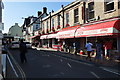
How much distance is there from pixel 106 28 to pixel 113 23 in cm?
69

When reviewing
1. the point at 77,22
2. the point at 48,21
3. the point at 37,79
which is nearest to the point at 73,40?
the point at 77,22

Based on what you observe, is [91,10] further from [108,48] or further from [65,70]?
[65,70]

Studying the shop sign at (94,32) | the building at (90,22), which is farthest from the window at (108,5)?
the shop sign at (94,32)

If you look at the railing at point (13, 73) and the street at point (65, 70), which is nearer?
the railing at point (13, 73)

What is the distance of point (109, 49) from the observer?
1348 cm

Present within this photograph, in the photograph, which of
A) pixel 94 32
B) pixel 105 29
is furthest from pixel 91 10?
pixel 105 29

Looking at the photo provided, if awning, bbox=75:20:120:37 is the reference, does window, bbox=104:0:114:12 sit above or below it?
above

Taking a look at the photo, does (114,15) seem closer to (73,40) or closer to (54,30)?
(73,40)

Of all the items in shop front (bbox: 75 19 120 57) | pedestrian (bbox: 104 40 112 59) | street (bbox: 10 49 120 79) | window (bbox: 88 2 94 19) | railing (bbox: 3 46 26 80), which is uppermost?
window (bbox: 88 2 94 19)

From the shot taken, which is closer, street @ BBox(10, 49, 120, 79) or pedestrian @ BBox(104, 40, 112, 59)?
street @ BBox(10, 49, 120, 79)

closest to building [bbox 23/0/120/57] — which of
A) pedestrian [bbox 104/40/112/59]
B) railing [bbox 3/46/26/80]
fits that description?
pedestrian [bbox 104/40/112/59]

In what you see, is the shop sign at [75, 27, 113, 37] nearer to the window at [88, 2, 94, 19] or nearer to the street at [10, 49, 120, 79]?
the window at [88, 2, 94, 19]

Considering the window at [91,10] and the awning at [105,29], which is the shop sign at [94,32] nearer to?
the awning at [105,29]

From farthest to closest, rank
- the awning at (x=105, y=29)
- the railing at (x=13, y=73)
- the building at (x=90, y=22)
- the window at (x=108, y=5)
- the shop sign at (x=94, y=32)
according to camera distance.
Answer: the window at (x=108, y=5) < the building at (x=90, y=22) < the shop sign at (x=94, y=32) < the awning at (x=105, y=29) < the railing at (x=13, y=73)
